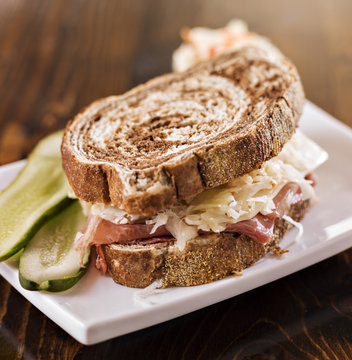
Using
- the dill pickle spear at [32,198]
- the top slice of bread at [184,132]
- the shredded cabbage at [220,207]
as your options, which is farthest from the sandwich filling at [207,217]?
the dill pickle spear at [32,198]

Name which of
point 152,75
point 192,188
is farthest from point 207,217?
point 152,75

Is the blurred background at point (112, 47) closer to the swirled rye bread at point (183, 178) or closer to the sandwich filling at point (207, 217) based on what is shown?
the swirled rye bread at point (183, 178)

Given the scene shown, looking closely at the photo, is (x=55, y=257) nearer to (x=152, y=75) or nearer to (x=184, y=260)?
(x=184, y=260)

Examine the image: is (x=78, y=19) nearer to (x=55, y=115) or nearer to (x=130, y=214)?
(x=55, y=115)

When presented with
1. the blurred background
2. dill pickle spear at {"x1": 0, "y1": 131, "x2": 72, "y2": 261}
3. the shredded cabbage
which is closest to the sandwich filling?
the shredded cabbage

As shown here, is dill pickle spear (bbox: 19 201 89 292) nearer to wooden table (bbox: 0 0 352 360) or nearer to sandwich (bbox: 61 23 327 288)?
sandwich (bbox: 61 23 327 288)

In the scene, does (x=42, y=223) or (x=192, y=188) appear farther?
(x=42, y=223)
